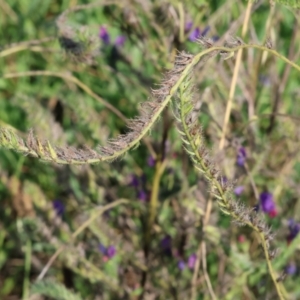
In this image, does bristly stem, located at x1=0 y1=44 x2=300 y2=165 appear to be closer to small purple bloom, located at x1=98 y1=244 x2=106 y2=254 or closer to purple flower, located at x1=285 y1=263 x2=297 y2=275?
small purple bloom, located at x1=98 y1=244 x2=106 y2=254

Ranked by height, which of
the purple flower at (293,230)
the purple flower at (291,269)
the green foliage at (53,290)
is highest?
the purple flower at (293,230)

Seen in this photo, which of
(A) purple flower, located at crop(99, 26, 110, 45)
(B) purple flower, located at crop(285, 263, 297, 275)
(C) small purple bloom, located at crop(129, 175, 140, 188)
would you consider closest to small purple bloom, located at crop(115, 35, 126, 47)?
(A) purple flower, located at crop(99, 26, 110, 45)

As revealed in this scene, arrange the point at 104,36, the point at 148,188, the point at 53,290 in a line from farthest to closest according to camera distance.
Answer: the point at 104,36 < the point at 148,188 < the point at 53,290

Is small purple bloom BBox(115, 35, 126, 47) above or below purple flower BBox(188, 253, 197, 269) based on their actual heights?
above

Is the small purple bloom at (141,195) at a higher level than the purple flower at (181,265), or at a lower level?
higher

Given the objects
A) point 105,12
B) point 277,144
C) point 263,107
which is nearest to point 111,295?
point 277,144

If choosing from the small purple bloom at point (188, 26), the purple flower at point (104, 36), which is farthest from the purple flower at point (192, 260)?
the purple flower at point (104, 36)

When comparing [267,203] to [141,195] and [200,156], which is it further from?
[200,156]

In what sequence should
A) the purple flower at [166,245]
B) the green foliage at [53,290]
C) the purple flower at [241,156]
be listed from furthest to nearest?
the purple flower at [166,245]
the purple flower at [241,156]
the green foliage at [53,290]

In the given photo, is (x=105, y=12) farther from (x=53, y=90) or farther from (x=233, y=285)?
(x=233, y=285)

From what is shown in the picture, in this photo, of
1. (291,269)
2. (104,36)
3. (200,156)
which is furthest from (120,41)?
(200,156)

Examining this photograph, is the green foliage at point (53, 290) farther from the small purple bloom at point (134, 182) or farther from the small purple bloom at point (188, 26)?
the small purple bloom at point (188, 26)
